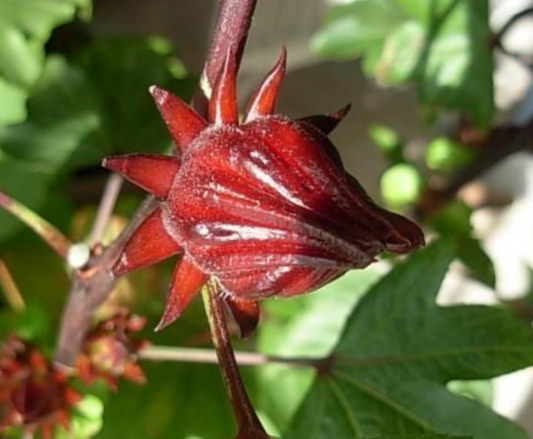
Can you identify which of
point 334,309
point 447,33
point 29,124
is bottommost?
point 334,309

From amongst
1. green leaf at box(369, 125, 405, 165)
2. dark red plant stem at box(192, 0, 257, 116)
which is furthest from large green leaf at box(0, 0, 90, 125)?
green leaf at box(369, 125, 405, 165)

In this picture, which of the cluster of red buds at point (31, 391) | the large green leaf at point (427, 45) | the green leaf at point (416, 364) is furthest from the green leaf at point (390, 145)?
the cluster of red buds at point (31, 391)

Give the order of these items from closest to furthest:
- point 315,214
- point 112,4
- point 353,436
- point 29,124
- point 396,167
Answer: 1. point 315,214
2. point 353,436
3. point 29,124
4. point 396,167
5. point 112,4

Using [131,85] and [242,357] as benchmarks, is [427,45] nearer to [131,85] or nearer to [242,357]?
[131,85]

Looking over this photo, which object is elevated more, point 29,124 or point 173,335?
point 29,124

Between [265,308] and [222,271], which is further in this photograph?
[265,308]

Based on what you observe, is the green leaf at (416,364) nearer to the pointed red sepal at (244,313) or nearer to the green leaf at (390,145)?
the pointed red sepal at (244,313)

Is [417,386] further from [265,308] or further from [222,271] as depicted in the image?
[265,308]

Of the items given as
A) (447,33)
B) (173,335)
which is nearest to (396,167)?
(447,33)
